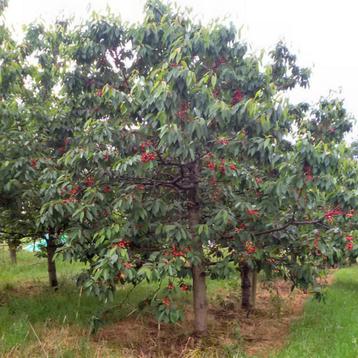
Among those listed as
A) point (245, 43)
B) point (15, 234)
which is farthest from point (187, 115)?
point (15, 234)

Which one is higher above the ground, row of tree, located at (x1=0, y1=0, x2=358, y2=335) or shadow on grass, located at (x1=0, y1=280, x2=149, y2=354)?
row of tree, located at (x1=0, y1=0, x2=358, y2=335)

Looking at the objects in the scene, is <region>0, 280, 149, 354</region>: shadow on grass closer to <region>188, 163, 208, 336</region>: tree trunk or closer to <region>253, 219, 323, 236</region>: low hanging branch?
<region>188, 163, 208, 336</region>: tree trunk

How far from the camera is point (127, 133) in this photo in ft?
18.7

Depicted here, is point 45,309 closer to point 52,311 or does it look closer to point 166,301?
point 52,311

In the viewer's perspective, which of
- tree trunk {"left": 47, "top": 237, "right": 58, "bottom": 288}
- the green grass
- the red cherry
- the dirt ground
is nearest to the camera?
the red cherry

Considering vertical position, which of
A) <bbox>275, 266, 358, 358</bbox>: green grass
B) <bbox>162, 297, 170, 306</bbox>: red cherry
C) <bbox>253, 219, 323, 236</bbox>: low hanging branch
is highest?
<bbox>253, 219, 323, 236</bbox>: low hanging branch

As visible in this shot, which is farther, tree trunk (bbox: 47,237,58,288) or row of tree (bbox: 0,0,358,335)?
tree trunk (bbox: 47,237,58,288)

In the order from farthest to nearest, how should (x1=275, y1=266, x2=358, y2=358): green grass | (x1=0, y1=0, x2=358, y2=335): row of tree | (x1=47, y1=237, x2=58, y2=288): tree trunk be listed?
(x1=47, y1=237, x2=58, y2=288): tree trunk
(x1=275, y1=266, x2=358, y2=358): green grass
(x1=0, y1=0, x2=358, y2=335): row of tree

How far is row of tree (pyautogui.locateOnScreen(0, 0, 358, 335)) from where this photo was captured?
5.09 meters

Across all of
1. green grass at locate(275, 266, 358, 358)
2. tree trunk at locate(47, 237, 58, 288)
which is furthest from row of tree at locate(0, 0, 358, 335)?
tree trunk at locate(47, 237, 58, 288)

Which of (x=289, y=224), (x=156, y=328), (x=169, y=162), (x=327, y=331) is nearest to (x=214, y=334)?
(x=156, y=328)

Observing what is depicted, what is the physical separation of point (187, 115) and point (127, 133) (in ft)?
2.99

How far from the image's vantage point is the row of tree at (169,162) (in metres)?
5.09

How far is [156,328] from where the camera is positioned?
297 inches
